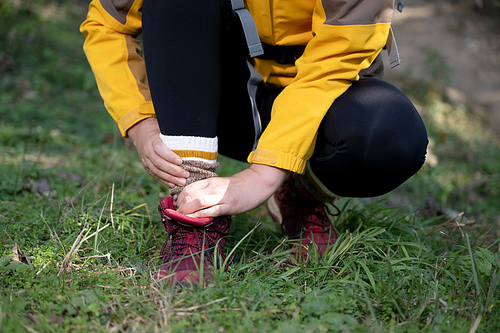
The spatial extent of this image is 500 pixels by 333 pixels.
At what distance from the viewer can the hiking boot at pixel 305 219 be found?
1.33 metres

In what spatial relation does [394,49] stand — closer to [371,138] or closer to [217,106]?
[371,138]

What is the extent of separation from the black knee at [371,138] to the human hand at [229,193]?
20 centimetres

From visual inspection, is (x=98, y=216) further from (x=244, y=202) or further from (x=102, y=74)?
(x=244, y=202)

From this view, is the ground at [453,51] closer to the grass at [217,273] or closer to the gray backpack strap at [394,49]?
the grass at [217,273]

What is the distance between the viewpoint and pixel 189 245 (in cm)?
106

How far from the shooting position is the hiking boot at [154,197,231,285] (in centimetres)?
100

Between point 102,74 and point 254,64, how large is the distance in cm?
49

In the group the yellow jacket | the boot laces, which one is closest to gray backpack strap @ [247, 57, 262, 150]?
the yellow jacket

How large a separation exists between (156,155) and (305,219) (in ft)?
1.93

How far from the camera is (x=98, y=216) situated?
133 cm

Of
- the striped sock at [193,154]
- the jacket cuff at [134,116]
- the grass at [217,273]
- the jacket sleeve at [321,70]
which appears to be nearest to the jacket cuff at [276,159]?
the jacket sleeve at [321,70]

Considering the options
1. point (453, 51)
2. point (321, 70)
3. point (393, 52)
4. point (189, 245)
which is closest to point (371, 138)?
point (321, 70)

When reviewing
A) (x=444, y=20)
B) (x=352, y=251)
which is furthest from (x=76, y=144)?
(x=444, y=20)

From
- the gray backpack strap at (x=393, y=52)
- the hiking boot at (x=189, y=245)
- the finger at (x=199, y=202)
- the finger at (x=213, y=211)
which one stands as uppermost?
the gray backpack strap at (x=393, y=52)
